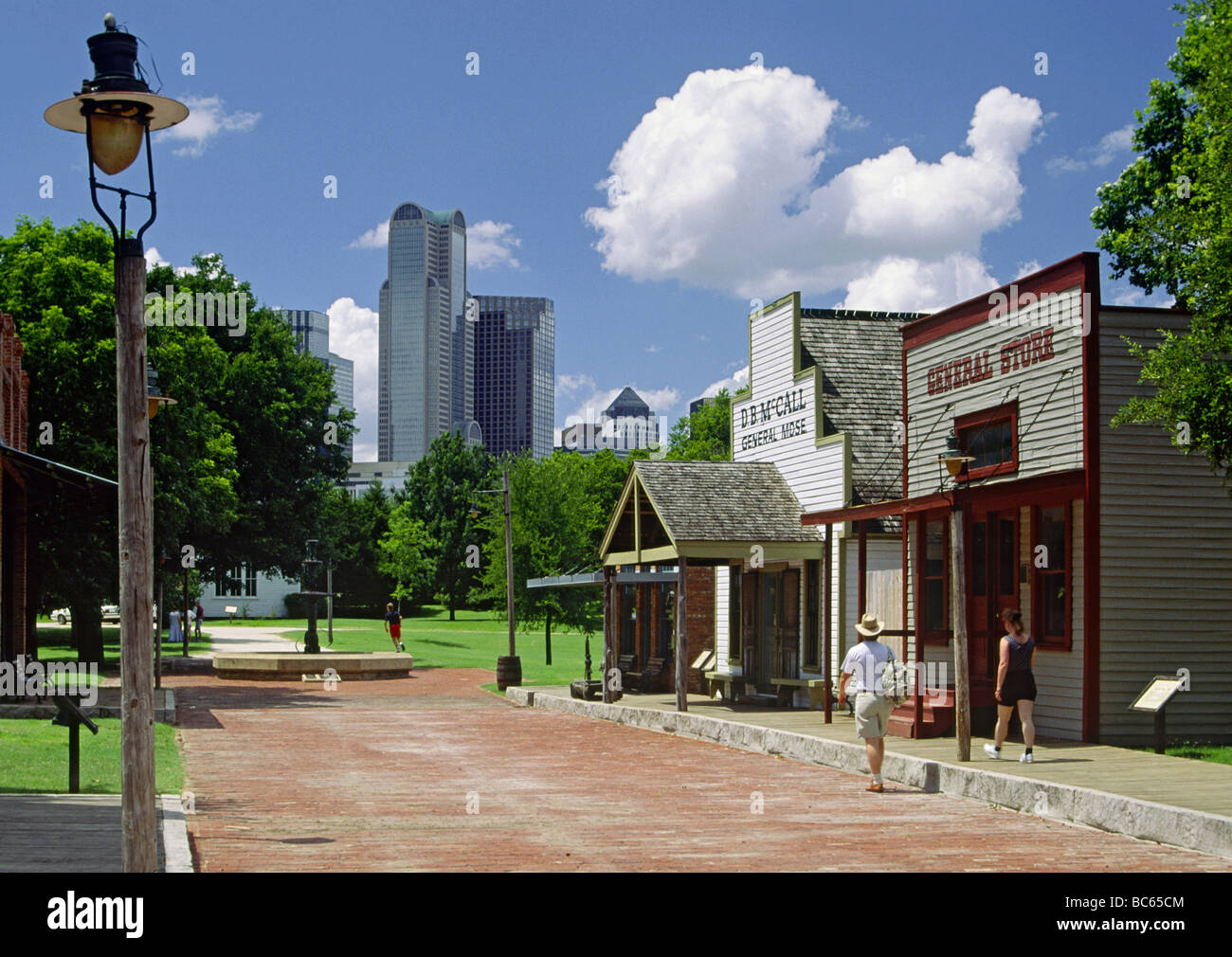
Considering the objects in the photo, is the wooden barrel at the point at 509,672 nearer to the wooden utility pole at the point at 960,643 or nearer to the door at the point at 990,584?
the door at the point at 990,584

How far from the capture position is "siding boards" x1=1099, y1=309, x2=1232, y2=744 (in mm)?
16672

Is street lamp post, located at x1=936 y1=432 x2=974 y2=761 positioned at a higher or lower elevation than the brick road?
higher

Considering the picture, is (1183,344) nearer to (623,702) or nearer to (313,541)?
(623,702)

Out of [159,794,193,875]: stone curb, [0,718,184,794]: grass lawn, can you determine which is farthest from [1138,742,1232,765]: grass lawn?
[0,718,184,794]: grass lawn

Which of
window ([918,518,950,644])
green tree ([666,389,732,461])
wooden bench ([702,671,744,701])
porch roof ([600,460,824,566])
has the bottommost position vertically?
wooden bench ([702,671,744,701])

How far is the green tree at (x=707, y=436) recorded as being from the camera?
77.6 meters

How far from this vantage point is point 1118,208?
29328 millimetres

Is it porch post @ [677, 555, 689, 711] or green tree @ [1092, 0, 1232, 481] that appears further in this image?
porch post @ [677, 555, 689, 711]

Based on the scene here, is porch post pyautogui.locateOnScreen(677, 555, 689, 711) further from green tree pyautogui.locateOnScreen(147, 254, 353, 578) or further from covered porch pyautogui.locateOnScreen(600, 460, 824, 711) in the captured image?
green tree pyautogui.locateOnScreen(147, 254, 353, 578)

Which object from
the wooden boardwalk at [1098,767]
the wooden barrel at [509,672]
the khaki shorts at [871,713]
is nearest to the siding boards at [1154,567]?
the wooden boardwalk at [1098,767]

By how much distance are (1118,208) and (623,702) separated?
49.3ft

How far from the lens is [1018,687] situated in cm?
1520

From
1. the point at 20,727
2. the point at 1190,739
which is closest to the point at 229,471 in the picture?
the point at 20,727

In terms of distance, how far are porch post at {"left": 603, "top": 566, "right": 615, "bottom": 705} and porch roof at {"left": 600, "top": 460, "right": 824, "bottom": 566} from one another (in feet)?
1.67
